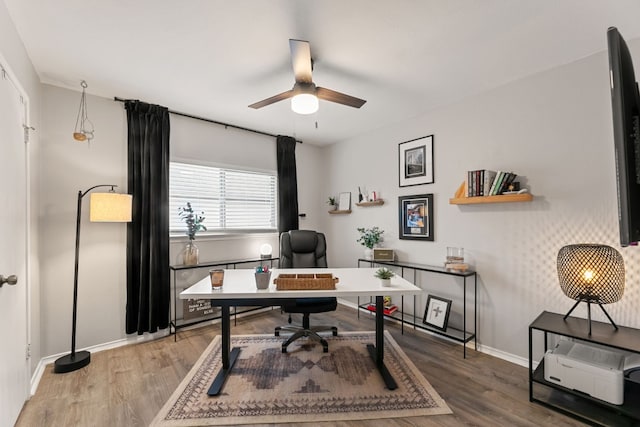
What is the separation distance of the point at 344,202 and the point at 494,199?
2160mm

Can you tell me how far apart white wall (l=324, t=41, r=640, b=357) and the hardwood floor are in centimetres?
44

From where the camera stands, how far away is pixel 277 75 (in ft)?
8.05

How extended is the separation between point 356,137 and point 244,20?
2.59 m

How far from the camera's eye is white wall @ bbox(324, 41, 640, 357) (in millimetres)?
2113

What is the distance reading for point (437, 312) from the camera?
2979 mm

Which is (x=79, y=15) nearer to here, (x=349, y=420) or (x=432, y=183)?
(x=349, y=420)

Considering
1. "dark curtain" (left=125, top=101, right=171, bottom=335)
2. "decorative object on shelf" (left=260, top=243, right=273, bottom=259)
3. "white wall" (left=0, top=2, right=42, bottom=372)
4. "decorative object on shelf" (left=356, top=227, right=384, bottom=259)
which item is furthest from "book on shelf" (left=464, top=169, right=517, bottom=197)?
"white wall" (left=0, top=2, right=42, bottom=372)

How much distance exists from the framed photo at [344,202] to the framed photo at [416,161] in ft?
3.04

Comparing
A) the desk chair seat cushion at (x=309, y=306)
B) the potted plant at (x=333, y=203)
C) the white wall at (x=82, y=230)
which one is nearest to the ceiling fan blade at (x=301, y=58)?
the desk chair seat cushion at (x=309, y=306)

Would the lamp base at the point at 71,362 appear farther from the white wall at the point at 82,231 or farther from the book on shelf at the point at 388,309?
the book on shelf at the point at 388,309

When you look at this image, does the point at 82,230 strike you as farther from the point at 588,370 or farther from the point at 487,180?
the point at 588,370

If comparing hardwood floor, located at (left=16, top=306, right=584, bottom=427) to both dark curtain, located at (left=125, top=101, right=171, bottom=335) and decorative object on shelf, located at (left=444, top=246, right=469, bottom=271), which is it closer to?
dark curtain, located at (left=125, top=101, right=171, bottom=335)

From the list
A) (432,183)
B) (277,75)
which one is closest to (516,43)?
(432,183)

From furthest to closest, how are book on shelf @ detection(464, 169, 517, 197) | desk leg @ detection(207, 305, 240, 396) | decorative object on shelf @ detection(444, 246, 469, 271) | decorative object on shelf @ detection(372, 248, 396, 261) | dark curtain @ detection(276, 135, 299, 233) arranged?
dark curtain @ detection(276, 135, 299, 233), decorative object on shelf @ detection(372, 248, 396, 261), decorative object on shelf @ detection(444, 246, 469, 271), book on shelf @ detection(464, 169, 517, 197), desk leg @ detection(207, 305, 240, 396)
